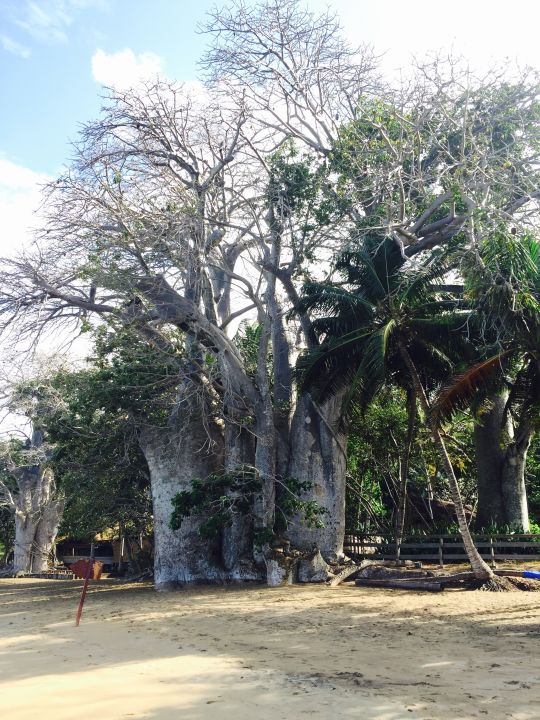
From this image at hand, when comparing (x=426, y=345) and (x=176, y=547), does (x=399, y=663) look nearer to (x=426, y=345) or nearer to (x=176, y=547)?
(x=426, y=345)

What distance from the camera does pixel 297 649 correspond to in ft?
25.5

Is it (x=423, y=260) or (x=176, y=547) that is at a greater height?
(x=423, y=260)

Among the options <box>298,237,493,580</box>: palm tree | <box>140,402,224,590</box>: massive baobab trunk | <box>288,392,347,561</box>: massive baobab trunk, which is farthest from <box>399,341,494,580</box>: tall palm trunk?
<box>140,402,224,590</box>: massive baobab trunk

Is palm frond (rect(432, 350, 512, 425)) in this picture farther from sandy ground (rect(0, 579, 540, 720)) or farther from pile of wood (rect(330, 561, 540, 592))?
sandy ground (rect(0, 579, 540, 720))

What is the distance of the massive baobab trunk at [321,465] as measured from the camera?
1550cm

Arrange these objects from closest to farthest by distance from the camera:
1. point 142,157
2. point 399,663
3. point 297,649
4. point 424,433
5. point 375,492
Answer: point 399,663 → point 297,649 → point 142,157 → point 424,433 → point 375,492

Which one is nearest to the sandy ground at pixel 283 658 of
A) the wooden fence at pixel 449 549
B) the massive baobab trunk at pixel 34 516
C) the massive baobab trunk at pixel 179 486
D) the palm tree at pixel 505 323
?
the massive baobab trunk at pixel 179 486

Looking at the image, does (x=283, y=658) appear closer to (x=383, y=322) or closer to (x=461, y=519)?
(x=461, y=519)

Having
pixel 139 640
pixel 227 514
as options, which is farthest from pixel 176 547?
pixel 139 640

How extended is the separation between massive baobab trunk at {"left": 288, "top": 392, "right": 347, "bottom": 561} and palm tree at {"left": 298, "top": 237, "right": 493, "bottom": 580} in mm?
1237

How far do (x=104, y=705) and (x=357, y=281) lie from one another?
437 inches

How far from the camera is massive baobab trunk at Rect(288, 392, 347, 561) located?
15500mm

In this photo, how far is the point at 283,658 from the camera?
7.28m

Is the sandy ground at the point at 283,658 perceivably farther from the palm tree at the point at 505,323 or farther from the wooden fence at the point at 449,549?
the palm tree at the point at 505,323
